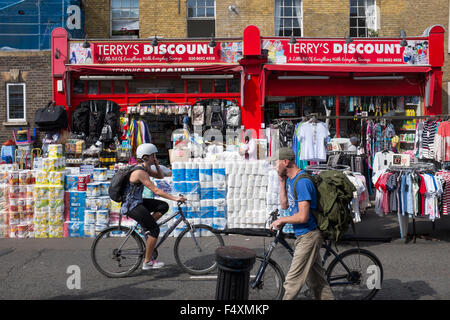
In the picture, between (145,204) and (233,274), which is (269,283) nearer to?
(233,274)

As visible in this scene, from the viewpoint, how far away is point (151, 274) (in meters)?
6.70

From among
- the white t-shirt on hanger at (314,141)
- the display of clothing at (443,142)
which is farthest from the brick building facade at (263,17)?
the white t-shirt on hanger at (314,141)

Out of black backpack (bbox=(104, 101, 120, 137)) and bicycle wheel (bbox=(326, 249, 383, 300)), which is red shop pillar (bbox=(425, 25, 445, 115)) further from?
bicycle wheel (bbox=(326, 249, 383, 300))

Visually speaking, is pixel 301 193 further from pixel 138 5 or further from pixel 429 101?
pixel 138 5

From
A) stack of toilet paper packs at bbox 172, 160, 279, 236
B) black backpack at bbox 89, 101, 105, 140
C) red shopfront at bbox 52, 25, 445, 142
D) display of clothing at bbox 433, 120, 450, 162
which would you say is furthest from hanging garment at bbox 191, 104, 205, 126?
display of clothing at bbox 433, 120, 450, 162

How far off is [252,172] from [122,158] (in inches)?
260

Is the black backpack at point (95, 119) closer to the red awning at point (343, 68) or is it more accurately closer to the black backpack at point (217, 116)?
the black backpack at point (217, 116)

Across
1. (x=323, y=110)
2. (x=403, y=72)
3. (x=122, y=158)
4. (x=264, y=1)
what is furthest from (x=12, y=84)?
(x=403, y=72)

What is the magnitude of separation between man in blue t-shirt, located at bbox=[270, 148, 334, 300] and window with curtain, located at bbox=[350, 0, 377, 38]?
45.2 ft

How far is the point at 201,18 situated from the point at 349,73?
5.84m

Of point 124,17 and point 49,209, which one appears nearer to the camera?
point 49,209

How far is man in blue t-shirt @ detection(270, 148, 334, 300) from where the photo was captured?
15.0ft

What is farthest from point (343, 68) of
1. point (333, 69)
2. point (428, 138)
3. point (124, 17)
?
point (124, 17)

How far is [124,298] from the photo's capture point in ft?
18.8
